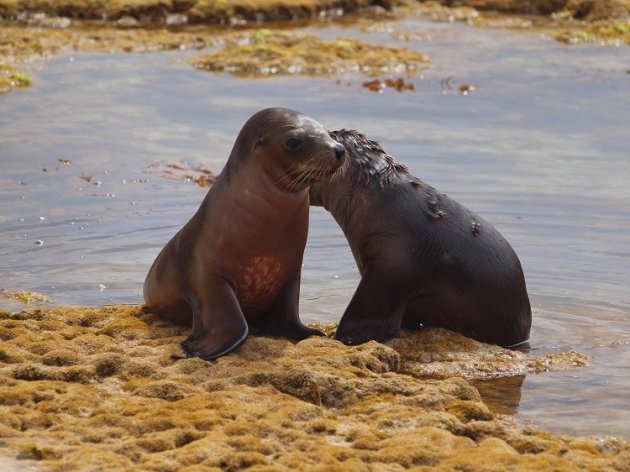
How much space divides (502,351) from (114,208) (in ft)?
22.0

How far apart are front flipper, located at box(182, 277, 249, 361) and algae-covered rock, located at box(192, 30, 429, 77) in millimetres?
14945

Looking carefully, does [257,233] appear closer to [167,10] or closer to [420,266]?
[420,266]

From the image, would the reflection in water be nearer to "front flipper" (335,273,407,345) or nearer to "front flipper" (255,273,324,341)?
"front flipper" (335,273,407,345)

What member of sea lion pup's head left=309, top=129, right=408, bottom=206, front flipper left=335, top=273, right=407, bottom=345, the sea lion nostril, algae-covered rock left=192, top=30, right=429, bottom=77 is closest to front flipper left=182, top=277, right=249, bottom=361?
front flipper left=335, top=273, right=407, bottom=345

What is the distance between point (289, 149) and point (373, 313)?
1.39m

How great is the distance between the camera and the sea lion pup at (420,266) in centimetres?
934

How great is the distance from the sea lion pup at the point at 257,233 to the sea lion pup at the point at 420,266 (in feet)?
1.85

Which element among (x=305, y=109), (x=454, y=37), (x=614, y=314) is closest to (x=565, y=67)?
(x=454, y=37)

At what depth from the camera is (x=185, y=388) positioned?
7480 millimetres

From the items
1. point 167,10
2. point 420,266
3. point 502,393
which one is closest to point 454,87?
point 167,10

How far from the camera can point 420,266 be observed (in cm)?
948

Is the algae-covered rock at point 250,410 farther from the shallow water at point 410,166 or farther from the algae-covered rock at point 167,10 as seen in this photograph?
the algae-covered rock at point 167,10

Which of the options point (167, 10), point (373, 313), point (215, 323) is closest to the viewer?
point (215, 323)

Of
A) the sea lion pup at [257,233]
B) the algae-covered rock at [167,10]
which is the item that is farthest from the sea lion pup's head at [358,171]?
the algae-covered rock at [167,10]
